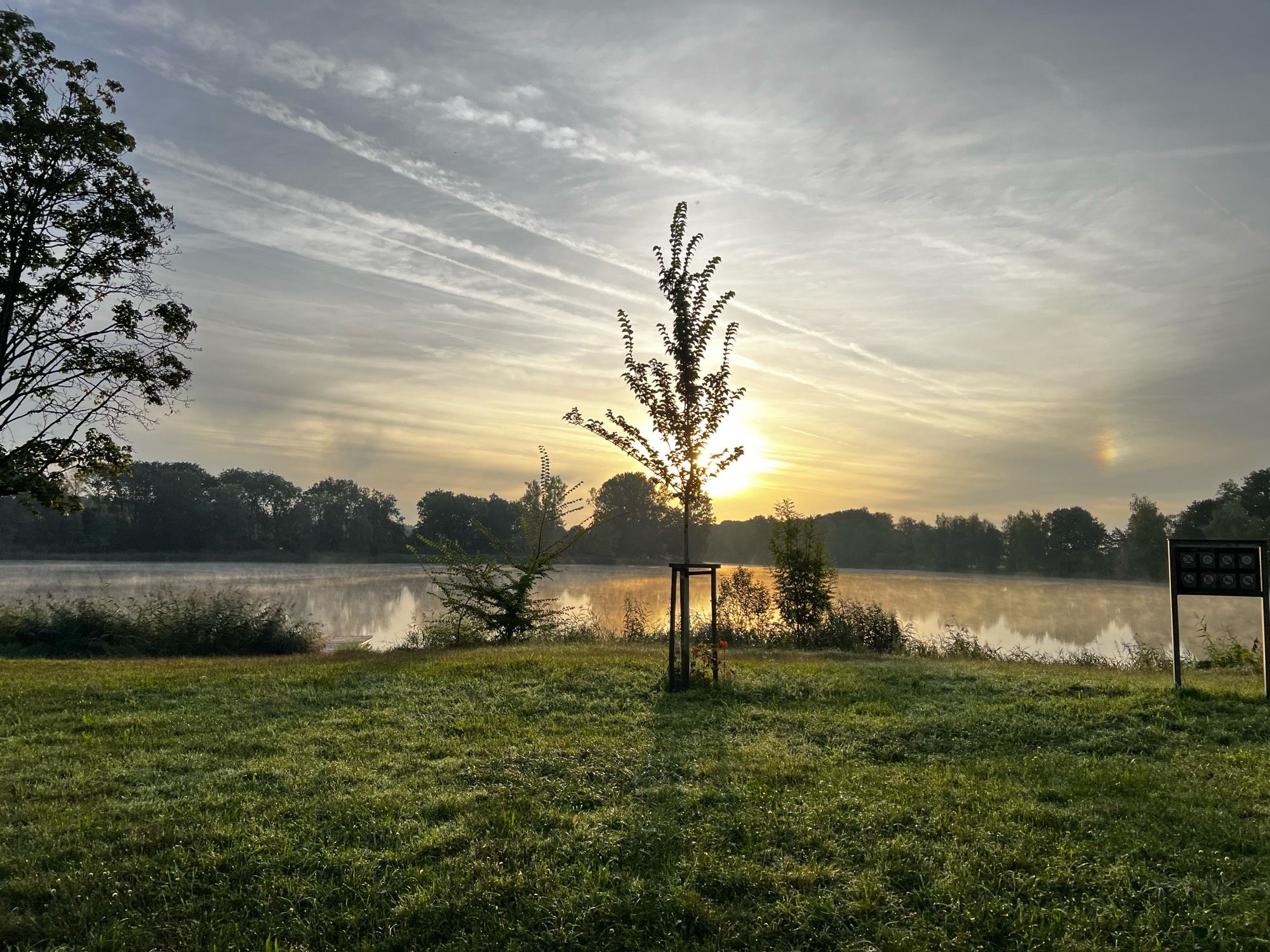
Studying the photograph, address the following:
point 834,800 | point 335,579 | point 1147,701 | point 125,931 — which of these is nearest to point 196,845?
point 125,931

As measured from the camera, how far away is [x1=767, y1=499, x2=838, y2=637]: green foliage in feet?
67.3

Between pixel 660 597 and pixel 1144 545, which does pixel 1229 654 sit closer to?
pixel 660 597

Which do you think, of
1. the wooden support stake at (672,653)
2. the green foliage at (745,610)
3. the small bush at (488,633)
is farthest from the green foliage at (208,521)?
the wooden support stake at (672,653)

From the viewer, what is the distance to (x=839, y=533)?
68688 mm

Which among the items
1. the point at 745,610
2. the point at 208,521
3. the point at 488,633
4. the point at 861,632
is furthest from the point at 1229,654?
the point at 208,521

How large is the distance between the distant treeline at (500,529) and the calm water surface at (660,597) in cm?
540

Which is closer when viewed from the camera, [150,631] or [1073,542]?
[150,631]

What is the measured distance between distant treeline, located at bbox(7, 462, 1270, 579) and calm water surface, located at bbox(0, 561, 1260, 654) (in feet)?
17.7

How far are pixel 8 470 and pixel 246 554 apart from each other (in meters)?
48.3

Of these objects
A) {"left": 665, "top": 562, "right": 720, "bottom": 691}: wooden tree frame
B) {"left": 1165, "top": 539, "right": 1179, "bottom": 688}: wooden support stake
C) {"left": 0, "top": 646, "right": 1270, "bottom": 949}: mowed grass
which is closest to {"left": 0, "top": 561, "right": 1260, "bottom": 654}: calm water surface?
{"left": 1165, "top": 539, "right": 1179, "bottom": 688}: wooden support stake

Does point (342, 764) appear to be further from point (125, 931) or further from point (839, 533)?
point (839, 533)

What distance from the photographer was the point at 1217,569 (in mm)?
10047

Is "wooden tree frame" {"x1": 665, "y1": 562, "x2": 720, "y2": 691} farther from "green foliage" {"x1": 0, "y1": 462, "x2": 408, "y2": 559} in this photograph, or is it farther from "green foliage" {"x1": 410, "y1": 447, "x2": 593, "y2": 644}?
"green foliage" {"x1": 0, "y1": 462, "x2": 408, "y2": 559}

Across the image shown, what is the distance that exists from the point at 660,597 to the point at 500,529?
33647 mm
